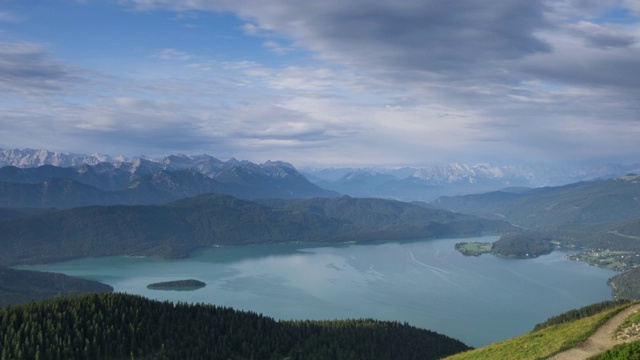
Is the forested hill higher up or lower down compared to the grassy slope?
lower down

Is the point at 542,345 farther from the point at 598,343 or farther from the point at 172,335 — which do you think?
the point at 172,335

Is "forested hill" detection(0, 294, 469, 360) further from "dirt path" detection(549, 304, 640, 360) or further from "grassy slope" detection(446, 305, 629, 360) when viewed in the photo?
"dirt path" detection(549, 304, 640, 360)

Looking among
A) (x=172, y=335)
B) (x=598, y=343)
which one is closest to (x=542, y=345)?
(x=598, y=343)

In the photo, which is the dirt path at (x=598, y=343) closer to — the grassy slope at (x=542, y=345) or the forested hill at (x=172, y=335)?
the grassy slope at (x=542, y=345)

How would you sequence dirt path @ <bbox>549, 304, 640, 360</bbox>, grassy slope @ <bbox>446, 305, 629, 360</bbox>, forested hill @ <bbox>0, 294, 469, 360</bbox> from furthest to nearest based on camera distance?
1. forested hill @ <bbox>0, 294, 469, 360</bbox>
2. grassy slope @ <bbox>446, 305, 629, 360</bbox>
3. dirt path @ <bbox>549, 304, 640, 360</bbox>

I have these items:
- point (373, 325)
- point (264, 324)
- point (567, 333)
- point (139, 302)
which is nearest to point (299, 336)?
point (264, 324)

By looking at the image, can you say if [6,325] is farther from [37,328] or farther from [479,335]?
[479,335]

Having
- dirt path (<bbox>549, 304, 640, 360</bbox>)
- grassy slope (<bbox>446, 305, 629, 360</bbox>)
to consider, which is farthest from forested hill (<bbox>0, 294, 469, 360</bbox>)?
dirt path (<bbox>549, 304, 640, 360</bbox>)
